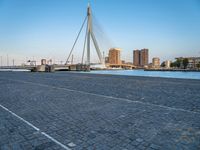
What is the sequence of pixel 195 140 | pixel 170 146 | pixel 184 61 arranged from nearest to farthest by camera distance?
pixel 170 146
pixel 195 140
pixel 184 61

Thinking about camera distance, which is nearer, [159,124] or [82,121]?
[159,124]

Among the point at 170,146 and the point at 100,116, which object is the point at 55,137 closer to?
the point at 100,116

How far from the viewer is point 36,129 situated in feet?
10.5

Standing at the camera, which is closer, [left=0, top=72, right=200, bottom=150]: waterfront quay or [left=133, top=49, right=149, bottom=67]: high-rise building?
[left=0, top=72, right=200, bottom=150]: waterfront quay

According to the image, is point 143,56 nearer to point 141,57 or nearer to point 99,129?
point 141,57

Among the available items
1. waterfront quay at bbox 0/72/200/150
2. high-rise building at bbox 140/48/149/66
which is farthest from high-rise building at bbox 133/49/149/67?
waterfront quay at bbox 0/72/200/150

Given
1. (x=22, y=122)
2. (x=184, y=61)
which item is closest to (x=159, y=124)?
(x=22, y=122)

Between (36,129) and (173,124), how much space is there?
2919 millimetres

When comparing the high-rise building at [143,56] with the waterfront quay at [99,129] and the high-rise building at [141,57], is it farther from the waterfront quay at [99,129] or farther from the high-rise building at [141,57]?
the waterfront quay at [99,129]

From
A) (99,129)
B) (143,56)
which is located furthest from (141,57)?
(99,129)

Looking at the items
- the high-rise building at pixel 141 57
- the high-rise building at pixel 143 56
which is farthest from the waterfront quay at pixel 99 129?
the high-rise building at pixel 143 56

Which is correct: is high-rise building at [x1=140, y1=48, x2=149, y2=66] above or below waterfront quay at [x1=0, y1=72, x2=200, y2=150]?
above

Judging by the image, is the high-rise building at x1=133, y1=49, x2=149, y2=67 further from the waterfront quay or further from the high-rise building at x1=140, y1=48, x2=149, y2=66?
the waterfront quay

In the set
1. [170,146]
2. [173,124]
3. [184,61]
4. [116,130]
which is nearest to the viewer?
[170,146]
